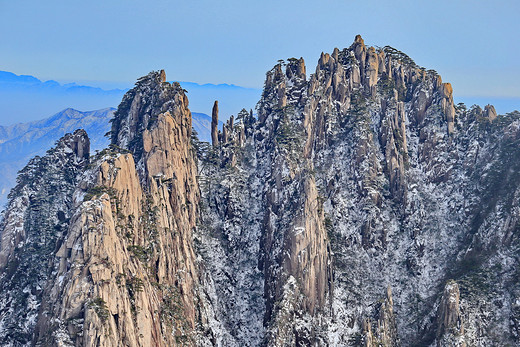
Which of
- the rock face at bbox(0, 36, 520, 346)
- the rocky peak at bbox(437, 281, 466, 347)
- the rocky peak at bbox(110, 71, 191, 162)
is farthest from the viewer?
the rocky peak at bbox(110, 71, 191, 162)

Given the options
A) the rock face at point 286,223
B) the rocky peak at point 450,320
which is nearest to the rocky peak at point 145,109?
the rock face at point 286,223

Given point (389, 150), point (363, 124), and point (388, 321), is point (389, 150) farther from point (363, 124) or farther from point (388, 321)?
point (388, 321)

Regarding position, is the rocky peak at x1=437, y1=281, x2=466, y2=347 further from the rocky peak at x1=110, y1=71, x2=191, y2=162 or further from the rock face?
the rocky peak at x1=110, y1=71, x2=191, y2=162

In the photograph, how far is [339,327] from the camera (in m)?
124

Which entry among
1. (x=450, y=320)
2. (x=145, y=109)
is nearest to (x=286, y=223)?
(x=450, y=320)

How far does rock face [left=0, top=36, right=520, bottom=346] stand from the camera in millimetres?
101500

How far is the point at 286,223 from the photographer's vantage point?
13262 centimetres

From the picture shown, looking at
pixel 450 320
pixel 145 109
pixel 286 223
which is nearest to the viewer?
pixel 450 320

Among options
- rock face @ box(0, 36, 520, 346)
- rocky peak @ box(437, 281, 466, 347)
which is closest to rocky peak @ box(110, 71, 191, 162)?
rock face @ box(0, 36, 520, 346)

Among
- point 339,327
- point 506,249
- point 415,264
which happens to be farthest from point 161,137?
point 506,249

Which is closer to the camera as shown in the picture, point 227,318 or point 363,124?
point 227,318

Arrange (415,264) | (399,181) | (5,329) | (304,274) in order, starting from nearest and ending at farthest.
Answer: (5,329) → (304,274) → (415,264) → (399,181)

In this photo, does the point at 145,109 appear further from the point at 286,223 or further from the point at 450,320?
the point at 450,320

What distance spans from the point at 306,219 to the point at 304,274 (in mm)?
14135
